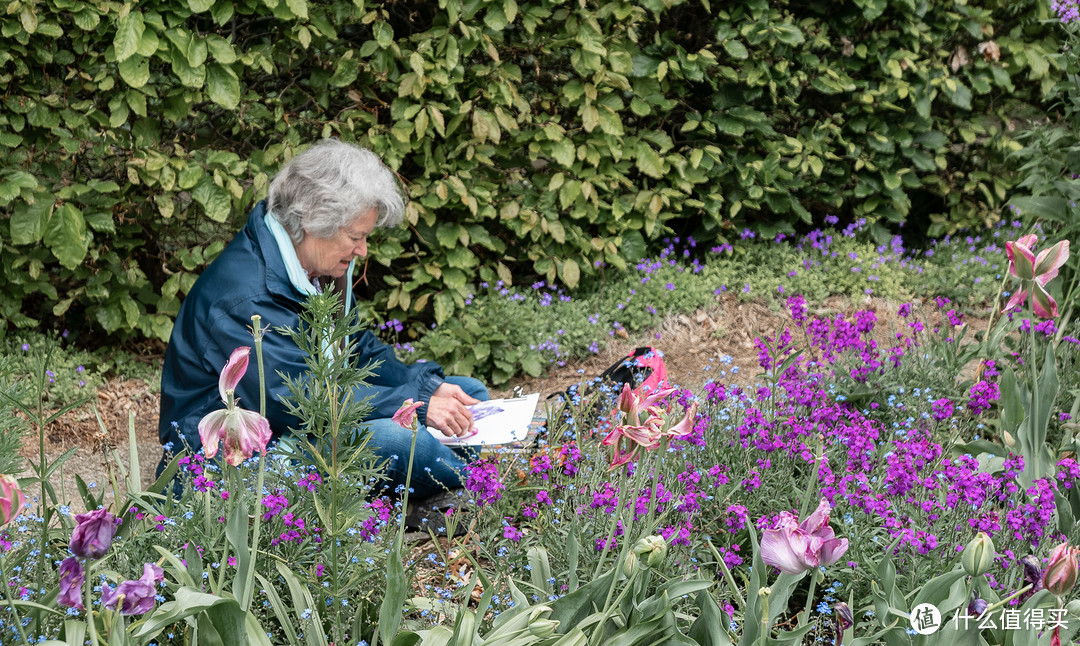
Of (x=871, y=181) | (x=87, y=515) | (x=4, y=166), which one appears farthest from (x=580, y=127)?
(x=87, y=515)

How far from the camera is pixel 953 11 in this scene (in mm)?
4918

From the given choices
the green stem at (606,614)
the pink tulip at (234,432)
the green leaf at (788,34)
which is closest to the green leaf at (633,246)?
the green leaf at (788,34)

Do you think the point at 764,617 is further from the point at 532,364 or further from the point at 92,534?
the point at 532,364

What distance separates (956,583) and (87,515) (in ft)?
4.65

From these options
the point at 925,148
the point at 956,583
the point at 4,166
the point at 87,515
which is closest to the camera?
the point at 87,515

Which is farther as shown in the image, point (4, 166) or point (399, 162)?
point (399, 162)

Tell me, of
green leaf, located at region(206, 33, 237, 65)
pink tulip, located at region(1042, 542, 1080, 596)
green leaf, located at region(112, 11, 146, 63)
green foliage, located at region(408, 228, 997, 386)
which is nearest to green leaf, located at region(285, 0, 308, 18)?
green leaf, located at region(206, 33, 237, 65)

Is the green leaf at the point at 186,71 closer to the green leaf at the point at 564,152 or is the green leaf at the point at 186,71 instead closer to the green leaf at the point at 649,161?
the green leaf at the point at 564,152

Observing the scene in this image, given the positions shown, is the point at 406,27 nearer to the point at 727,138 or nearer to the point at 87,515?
the point at 727,138

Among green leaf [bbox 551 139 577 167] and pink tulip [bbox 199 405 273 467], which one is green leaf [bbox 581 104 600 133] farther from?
pink tulip [bbox 199 405 273 467]

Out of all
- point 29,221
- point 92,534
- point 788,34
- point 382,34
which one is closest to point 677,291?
point 788,34

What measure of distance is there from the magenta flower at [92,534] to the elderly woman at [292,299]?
1.28 metres

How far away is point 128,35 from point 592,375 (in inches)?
88.6

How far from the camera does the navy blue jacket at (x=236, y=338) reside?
2.67m
